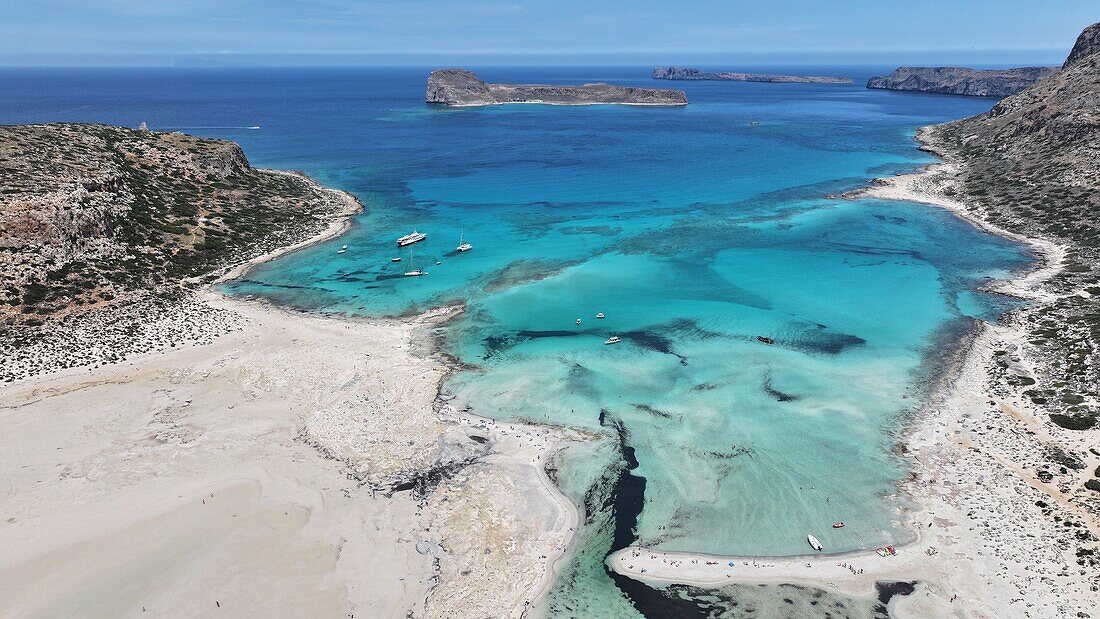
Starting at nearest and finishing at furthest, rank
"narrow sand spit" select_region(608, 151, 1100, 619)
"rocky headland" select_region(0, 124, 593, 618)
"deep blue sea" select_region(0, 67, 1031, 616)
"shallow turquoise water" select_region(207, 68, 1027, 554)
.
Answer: "narrow sand spit" select_region(608, 151, 1100, 619), "rocky headland" select_region(0, 124, 593, 618), "deep blue sea" select_region(0, 67, 1031, 616), "shallow turquoise water" select_region(207, 68, 1027, 554)

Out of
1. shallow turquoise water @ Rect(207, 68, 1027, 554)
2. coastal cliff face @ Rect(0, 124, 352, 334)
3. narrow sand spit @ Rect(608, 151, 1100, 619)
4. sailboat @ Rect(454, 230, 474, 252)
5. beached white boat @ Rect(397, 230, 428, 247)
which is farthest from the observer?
beached white boat @ Rect(397, 230, 428, 247)

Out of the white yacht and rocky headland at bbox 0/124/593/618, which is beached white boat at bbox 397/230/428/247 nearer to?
rocky headland at bbox 0/124/593/618

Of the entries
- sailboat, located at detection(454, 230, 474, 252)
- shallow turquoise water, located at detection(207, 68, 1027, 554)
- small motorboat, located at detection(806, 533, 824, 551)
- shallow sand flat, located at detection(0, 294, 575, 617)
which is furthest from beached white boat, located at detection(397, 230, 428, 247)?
small motorboat, located at detection(806, 533, 824, 551)

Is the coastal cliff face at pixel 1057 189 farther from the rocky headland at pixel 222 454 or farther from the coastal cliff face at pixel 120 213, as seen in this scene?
Result: the coastal cliff face at pixel 120 213

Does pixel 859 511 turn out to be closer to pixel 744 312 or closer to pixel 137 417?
pixel 744 312

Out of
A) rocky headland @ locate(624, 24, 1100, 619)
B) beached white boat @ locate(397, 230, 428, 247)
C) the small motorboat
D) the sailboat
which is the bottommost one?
the small motorboat

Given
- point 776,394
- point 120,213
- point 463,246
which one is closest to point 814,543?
point 776,394
